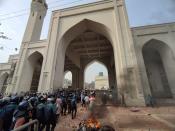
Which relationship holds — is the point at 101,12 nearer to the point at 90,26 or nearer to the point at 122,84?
the point at 90,26

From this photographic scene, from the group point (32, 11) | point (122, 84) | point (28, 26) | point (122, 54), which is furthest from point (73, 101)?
point (32, 11)

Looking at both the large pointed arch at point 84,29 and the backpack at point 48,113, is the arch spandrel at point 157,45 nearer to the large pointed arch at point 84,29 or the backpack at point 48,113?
the large pointed arch at point 84,29

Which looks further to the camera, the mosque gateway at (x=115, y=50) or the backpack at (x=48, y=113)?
the mosque gateway at (x=115, y=50)

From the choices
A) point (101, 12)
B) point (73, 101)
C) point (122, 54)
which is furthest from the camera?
point (101, 12)

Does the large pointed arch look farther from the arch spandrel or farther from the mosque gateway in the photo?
the arch spandrel

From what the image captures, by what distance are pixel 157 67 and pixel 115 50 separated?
6807mm

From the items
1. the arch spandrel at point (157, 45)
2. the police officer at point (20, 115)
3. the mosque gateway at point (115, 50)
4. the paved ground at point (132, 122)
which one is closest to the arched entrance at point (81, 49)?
the mosque gateway at point (115, 50)

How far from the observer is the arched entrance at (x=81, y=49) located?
1435 centimetres

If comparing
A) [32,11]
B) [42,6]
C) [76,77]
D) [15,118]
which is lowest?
[15,118]

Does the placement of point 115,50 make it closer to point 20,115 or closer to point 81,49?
point 81,49

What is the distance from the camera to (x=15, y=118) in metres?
2.65

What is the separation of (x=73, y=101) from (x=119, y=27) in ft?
31.9

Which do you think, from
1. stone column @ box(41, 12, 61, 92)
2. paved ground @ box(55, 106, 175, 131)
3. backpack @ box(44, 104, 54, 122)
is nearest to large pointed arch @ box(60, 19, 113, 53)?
stone column @ box(41, 12, 61, 92)

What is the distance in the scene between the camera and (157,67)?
50.6 ft
